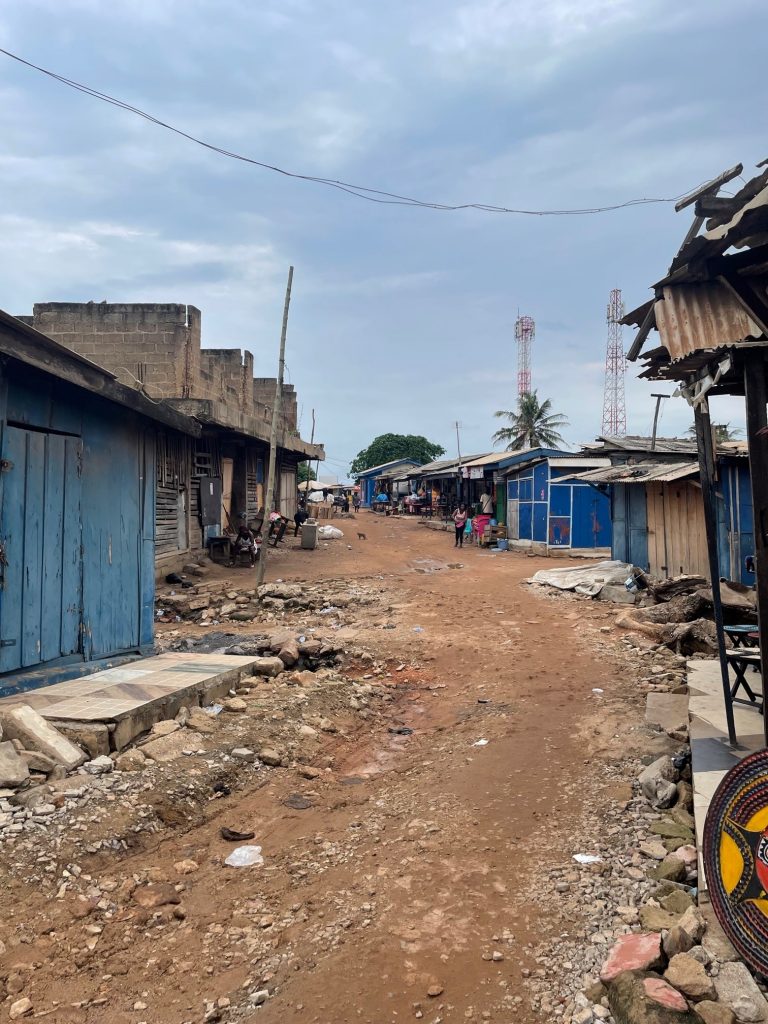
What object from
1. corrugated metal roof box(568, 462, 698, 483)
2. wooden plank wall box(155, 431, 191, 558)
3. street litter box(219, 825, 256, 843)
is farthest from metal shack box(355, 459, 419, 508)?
street litter box(219, 825, 256, 843)

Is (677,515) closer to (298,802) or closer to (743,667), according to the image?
(743,667)

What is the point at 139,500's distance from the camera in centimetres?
732

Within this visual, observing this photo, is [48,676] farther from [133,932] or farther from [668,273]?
[668,273]

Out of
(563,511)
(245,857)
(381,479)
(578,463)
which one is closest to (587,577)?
(563,511)

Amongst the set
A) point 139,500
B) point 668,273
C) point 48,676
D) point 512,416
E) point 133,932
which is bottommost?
point 133,932

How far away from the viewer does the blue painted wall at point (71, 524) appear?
5355 mm

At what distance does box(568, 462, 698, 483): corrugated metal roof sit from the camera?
11711 mm

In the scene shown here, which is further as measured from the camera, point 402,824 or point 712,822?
point 402,824

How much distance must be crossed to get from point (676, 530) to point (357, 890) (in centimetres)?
1111

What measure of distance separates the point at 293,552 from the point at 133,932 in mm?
15808

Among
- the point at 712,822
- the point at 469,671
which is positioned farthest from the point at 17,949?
the point at 469,671

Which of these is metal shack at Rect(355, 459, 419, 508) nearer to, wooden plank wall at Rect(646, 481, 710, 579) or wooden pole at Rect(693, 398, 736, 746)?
wooden plank wall at Rect(646, 481, 710, 579)

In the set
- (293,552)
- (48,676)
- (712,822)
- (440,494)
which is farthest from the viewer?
(440,494)

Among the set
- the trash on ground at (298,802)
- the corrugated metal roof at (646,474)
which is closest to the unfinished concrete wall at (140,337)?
the corrugated metal roof at (646,474)
